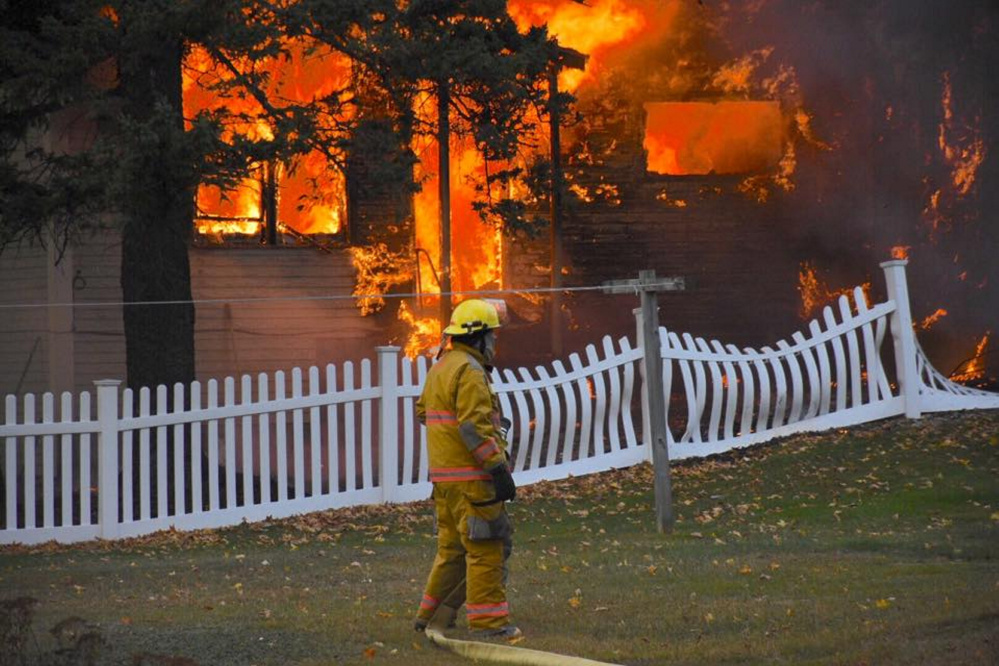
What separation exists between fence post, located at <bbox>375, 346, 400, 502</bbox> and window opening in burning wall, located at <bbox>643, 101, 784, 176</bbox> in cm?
749


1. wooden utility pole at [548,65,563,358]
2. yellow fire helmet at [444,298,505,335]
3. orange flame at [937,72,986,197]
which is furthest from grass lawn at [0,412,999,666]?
orange flame at [937,72,986,197]

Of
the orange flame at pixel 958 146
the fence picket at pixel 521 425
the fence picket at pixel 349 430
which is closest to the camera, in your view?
the fence picket at pixel 349 430

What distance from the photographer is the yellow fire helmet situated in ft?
22.0

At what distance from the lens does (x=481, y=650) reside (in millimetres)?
6227

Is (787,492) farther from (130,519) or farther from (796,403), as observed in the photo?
(130,519)

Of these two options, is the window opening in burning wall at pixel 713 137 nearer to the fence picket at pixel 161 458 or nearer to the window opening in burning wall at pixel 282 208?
the window opening in burning wall at pixel 282 208

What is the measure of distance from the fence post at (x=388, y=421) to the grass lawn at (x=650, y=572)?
0.30 metres

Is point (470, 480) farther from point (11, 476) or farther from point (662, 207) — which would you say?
point (662, 207)

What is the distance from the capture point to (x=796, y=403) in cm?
1390

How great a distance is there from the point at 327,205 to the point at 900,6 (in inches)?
337

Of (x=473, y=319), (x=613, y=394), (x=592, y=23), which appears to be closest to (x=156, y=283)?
(x=613, y=394)

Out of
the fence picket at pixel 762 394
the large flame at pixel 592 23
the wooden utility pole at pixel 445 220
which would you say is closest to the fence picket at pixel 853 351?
the fence picket at pixel 762 394

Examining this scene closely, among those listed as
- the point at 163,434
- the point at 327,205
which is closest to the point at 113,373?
the point at 327,205

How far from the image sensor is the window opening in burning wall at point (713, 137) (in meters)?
18.8
